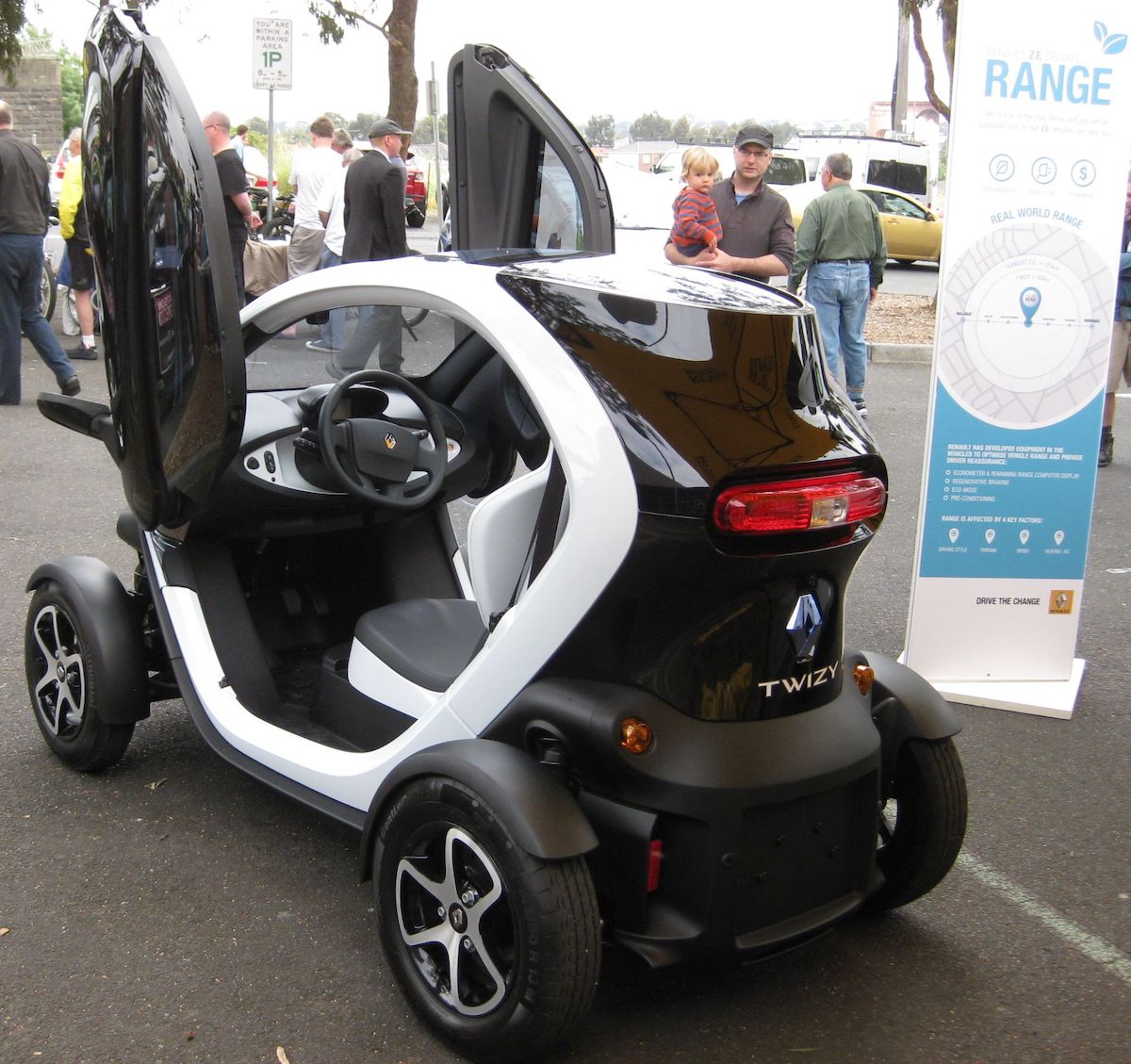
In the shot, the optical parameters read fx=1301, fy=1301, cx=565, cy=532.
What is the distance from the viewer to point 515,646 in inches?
102

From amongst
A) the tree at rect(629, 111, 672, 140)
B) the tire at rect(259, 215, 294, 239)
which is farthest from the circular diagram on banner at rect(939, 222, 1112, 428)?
the tree at rect(629, 111, 672, 140)

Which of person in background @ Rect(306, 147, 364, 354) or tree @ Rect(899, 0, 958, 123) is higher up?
tree @ Rect(899, 0, 958, 123)

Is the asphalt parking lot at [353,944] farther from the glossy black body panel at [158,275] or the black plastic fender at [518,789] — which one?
the glossy black body panel at [158,275]

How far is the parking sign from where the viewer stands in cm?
1285

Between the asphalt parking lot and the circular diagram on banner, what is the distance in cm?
115

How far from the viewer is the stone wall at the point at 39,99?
2842 cm

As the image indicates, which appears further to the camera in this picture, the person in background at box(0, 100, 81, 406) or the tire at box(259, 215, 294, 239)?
the tire at box(259, 215, 294, 239)

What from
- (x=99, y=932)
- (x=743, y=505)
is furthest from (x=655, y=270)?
(x=99, y=932)

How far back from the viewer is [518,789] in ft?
7.80

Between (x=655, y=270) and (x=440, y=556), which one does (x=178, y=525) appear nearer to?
(x=440, y=556)

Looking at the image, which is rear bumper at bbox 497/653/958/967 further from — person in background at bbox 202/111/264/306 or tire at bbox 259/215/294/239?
tire at bbox 259/215/294/239

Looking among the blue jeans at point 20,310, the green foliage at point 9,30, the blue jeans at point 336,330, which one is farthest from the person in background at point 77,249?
the green foliage at point 9,30

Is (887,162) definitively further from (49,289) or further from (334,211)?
(49,289)

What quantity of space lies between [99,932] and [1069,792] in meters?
2.72
